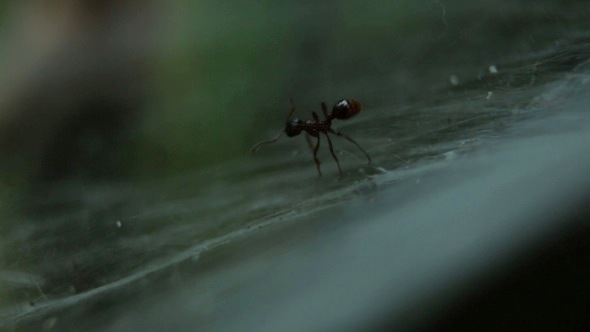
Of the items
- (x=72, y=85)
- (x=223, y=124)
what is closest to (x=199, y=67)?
(x=223, y=124)

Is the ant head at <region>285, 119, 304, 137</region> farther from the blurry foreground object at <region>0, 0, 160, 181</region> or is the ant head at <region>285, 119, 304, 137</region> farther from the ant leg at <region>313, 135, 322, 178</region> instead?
the blurry foreground object at <region>0, 0, 160, 181</region>

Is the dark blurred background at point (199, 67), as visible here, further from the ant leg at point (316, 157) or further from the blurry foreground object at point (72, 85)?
the ant leg at point (316, 157)

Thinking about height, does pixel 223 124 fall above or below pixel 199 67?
below

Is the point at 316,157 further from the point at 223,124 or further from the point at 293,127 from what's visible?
the point at 223,124

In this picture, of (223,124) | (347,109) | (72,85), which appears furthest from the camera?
(72,85)

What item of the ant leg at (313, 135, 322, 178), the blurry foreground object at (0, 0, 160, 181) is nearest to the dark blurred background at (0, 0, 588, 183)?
the blurry foreground object at (0, 0, 160, 181)

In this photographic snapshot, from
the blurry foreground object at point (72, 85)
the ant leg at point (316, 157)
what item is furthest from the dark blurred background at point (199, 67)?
the ant leg at point (316, 157)
